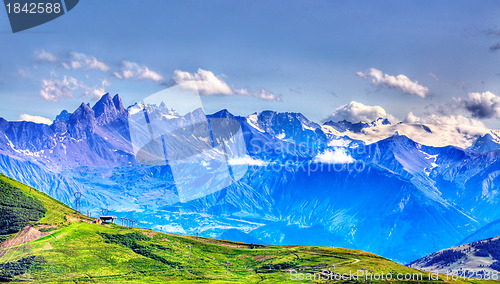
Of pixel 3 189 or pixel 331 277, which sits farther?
pixel 3 189

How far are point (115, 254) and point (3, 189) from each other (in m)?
50.0

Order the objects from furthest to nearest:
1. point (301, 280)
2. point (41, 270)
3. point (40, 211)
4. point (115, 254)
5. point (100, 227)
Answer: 1. point (100, 227)
2. point (40, 211)
3. point (115, 254)
4. point (301, 280)
5. point (41, 270)

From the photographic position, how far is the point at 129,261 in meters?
162

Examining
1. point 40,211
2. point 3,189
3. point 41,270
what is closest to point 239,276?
point 41,270

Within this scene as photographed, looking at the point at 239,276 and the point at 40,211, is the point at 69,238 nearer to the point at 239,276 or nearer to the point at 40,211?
the point at 40,211

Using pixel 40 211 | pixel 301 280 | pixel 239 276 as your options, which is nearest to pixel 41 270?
pixel 40 211

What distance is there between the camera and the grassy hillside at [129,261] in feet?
472

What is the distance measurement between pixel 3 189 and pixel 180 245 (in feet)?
214

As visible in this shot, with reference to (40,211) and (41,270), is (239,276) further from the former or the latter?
(40,211)

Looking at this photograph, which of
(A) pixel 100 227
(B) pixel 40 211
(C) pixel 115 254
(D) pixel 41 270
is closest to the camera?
(D) pixel 41 270

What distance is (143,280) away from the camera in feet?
482

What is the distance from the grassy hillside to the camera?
144 m

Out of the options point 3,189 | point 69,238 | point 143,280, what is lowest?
point 143,280

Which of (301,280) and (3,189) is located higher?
(3,189)
